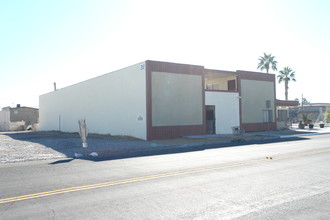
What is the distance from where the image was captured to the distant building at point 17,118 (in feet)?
158

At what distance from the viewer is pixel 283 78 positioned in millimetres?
58469

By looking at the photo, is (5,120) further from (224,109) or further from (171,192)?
(171,192)

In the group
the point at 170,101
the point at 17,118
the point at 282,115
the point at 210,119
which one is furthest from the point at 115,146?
the point at 17,118

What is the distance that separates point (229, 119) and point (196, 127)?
4878mm

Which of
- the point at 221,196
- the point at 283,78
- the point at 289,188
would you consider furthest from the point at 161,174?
the point at 283,78

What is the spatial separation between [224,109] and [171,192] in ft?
72.4

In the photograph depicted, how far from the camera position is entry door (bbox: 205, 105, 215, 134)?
2655 cm

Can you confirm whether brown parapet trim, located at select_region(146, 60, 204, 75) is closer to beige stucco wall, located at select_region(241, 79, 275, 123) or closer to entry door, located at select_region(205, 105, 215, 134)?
entry door, located at select_region(205, 105, 215, 134)

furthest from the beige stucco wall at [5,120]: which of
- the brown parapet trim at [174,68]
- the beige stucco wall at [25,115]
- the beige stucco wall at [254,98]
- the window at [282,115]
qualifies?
→ the window at [282,115]

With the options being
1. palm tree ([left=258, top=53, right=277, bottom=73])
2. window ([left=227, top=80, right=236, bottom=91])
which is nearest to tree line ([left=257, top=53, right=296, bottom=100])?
palm tree ([left=258, top=53, right=277, bottom=73])

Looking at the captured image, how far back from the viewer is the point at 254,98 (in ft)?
100

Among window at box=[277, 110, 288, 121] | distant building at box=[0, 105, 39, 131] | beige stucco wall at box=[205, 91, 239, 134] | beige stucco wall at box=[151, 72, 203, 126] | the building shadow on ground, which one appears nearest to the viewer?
the building shadow on ground

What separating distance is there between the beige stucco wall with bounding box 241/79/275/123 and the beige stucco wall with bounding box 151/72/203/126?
6.60m

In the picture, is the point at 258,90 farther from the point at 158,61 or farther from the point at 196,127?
the point at 158,61
